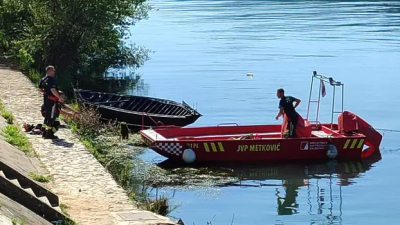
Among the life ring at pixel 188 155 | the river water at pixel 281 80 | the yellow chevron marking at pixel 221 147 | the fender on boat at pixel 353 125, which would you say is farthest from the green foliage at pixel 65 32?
the fender on boat at pixel 353 125

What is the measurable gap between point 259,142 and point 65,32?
13.9m

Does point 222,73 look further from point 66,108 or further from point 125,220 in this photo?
point 125,220

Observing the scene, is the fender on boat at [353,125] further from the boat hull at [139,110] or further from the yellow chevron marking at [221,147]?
the boat hull at [139,110]

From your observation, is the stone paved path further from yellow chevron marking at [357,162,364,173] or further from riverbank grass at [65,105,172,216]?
yellow chevron marking at [357,162,364,173]

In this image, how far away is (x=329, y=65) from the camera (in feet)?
139

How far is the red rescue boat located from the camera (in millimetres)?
20734

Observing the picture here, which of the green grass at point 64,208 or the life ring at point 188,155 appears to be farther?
the life ring at point 188,155

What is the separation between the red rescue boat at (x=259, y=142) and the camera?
20734mm

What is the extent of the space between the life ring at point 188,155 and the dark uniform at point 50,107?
3727 millimetres

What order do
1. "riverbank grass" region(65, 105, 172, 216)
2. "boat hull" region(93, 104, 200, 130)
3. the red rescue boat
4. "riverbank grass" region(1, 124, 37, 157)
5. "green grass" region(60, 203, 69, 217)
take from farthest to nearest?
"boat hull" region(93, 104, 200, 130)
the red rescue boat
"riverbank grass" region(65, 105, 172, 216)
"riverbank grass" region(1, 124, 37, 157)
"green grass" region(60, 203, 69, 217)

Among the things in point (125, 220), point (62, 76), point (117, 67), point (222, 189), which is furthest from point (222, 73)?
point (125, 220)

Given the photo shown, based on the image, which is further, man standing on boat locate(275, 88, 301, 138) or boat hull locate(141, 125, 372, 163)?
man standing on boat locate(275, 88, 301, 138)

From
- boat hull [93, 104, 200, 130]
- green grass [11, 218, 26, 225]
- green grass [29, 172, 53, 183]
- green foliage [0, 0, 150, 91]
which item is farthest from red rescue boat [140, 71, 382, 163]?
green grass [11, 218, 26, 225]

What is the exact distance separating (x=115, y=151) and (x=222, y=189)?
3.74 meters
